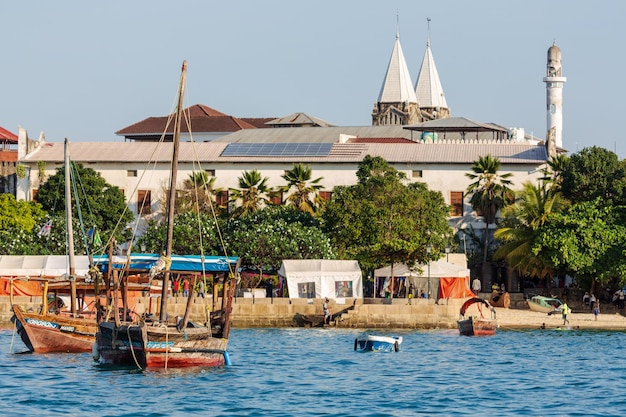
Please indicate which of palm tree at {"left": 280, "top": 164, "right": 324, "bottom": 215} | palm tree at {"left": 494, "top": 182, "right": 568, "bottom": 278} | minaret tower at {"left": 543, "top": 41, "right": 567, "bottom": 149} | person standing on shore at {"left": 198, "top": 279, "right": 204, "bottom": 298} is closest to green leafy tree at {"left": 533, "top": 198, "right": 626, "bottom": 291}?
palm tree at {"left": 494, "top": 182, "right": 568, "bottom": 278}

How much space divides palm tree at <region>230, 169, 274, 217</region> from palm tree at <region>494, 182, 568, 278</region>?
1540cm

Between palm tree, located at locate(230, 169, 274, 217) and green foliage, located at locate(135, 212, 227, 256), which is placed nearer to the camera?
green foliage, located at locate(135, 212, 227, 256)

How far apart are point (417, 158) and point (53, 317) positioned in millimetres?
41551

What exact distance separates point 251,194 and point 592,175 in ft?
67.3

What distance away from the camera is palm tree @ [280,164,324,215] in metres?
79.5

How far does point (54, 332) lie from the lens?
46.3 metres

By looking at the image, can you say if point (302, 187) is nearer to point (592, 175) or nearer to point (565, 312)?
point (592, 175)

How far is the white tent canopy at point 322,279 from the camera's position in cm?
6431

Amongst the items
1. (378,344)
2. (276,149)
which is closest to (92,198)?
(276,149)

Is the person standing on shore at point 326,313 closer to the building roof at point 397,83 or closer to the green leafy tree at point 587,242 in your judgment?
the green leafy tree at point 587,242

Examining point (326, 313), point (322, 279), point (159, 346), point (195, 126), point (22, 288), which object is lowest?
point (159, 346)

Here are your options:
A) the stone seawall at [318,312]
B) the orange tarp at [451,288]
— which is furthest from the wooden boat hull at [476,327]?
the orange tarp at [451,288]

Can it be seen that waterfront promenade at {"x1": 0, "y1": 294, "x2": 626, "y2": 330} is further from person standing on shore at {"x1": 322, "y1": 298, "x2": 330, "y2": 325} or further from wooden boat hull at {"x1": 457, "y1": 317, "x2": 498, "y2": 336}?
wooden boat hull at {"x1": 457, "y1": 317, "x2": 498, "y2": 336}

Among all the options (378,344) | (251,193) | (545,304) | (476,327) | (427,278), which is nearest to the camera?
(378,344)
